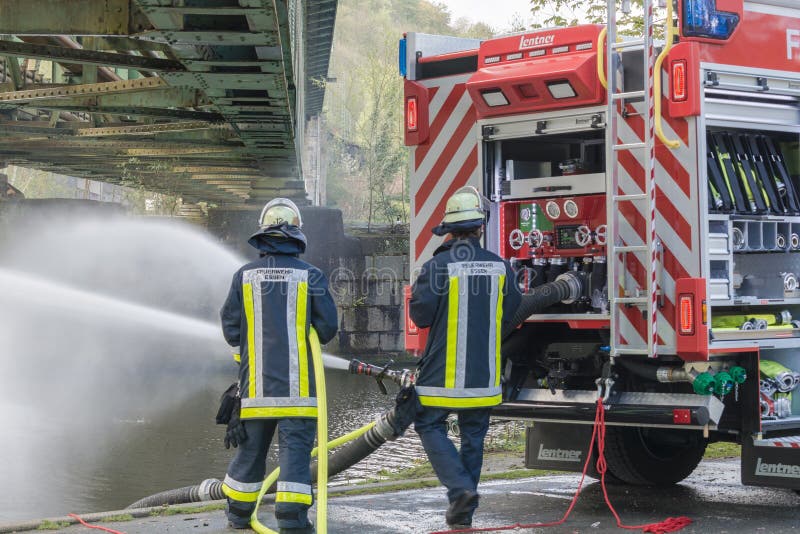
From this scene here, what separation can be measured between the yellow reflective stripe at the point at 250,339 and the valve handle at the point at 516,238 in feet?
6.54

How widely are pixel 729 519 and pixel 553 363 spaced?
4.46 ft

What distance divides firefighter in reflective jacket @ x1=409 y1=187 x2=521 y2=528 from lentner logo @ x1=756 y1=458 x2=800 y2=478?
1.54 m

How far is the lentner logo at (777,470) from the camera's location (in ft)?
19.2

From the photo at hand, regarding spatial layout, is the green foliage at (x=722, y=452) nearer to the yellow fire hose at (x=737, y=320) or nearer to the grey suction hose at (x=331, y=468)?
the yellow fire hose at (x=737, y=320)

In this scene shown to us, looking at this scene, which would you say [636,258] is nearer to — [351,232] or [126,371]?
[126,371]

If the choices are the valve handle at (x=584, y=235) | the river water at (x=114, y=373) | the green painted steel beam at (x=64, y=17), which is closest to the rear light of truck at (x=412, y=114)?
the valve handle at (x=584, y=235)

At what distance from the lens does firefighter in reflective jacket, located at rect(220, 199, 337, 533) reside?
5.38m

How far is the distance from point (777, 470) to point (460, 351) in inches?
75.5

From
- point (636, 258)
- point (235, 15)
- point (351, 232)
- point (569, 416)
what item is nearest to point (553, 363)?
point (569, 416)

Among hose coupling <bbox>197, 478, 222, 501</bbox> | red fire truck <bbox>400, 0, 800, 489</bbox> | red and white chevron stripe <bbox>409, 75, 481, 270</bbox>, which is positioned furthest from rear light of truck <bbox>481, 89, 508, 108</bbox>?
hose coupling <bbox>197, 478, 222, 501</bbox>

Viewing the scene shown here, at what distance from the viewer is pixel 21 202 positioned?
22.5m

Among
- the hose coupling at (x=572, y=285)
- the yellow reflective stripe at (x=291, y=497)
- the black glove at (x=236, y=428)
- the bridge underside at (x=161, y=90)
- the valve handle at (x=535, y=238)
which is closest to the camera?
the yellow reflective stripe at (x=291, y=497)

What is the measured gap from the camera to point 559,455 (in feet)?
22.5

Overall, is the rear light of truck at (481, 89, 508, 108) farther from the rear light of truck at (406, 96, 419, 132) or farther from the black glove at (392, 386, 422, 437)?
the black glove at (392, 386, 422, 437)
